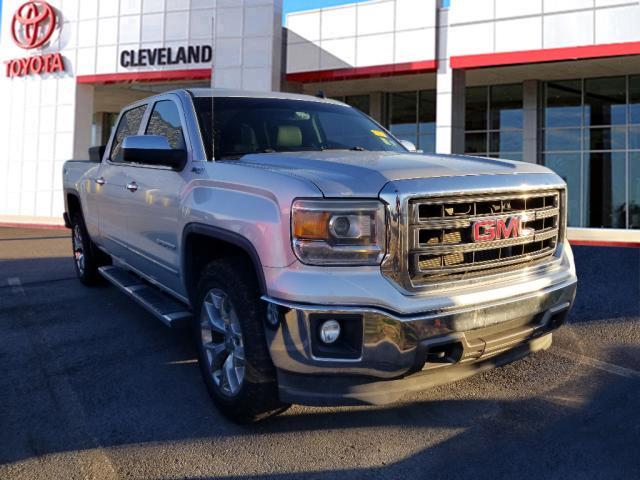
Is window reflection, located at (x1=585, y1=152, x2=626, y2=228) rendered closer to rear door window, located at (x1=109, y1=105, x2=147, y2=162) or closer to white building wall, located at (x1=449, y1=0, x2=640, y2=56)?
white building wall, located at (x1=449, y1=0, x2=640, y2=56)

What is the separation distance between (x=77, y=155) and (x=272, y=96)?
1751 centimetres

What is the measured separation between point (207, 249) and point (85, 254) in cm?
359

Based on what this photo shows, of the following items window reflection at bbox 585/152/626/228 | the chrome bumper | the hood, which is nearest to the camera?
the chrome bumper

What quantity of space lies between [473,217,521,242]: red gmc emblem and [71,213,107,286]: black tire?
4.67 m

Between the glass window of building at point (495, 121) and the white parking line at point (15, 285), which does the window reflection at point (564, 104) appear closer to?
the glass window of building at point (495, 121)

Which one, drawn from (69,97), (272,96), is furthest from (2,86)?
(272,96)

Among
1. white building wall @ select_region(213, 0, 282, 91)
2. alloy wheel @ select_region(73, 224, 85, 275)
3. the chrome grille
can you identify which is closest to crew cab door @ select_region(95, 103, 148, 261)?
alloy wheel @ select_region(73, 224, 85, 275)

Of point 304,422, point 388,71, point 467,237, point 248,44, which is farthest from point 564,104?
point 304,422

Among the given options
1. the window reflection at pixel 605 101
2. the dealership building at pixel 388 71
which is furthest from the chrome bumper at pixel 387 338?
the window reflection at pixel 605 101

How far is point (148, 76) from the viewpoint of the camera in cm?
1861

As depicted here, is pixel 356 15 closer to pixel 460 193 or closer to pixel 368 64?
pixel 368 64

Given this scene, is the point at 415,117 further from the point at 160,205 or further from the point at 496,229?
the point at 496,229

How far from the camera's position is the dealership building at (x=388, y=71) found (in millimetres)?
14430

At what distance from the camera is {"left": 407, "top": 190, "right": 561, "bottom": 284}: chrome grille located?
8.88 ft
